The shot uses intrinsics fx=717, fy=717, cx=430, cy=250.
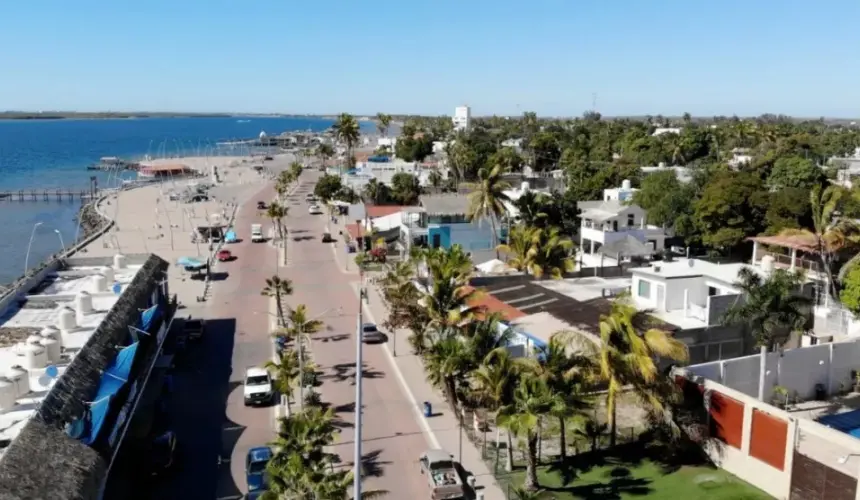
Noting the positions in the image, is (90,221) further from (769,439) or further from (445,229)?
(769,439)

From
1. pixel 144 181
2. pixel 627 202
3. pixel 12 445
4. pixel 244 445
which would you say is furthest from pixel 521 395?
pixel 144 181

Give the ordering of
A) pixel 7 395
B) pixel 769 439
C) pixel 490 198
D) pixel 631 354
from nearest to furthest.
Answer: pixel 7 395 < pixel 769 439 < pixel 631 354 < pixel 490 198

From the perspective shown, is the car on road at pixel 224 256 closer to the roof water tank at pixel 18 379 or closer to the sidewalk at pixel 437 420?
the sidewalk at pixel 437 420

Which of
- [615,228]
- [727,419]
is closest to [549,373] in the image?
[727,419]

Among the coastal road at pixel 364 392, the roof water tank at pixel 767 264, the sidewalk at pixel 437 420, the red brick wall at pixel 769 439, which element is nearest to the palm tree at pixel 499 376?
the sidewalk at pixel 437 420

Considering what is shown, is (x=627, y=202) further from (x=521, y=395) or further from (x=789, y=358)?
(x=521, y=395)

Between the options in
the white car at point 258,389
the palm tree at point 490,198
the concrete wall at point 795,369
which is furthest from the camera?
the palm tree at point 490,198
